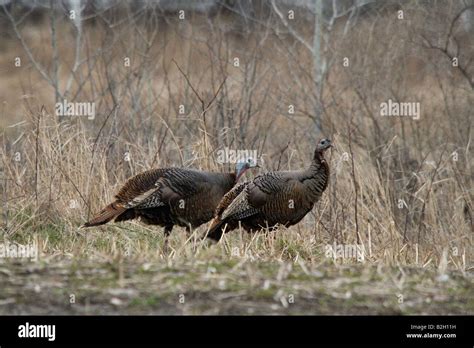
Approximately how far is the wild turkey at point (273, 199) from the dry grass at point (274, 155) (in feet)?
0.64

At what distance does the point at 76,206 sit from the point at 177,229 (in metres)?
0.98

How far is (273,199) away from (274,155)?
310 centimetres

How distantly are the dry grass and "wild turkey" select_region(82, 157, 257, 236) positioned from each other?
10.4 inches

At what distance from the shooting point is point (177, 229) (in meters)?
9.39

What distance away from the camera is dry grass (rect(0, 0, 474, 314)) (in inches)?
238

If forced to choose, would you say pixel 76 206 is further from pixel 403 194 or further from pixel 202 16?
pixel 202 16

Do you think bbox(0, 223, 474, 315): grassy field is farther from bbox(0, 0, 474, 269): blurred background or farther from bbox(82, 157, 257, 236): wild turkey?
bbox(0, 0, 474, 269): blurred background

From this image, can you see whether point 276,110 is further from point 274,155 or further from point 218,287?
point 218,287

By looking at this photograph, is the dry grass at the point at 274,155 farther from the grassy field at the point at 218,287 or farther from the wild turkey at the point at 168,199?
the wild turkey at the point at 168,199

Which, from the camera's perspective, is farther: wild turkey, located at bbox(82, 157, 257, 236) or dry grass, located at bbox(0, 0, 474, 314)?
wild turkey, located at bbox(82, 157, 257, 236)

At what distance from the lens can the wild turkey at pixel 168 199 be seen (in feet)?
27.8

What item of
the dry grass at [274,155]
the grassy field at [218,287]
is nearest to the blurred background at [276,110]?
the dry grass at [274,155]

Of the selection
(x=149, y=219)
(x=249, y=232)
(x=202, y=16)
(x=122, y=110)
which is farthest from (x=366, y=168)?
(x=202, y=16)

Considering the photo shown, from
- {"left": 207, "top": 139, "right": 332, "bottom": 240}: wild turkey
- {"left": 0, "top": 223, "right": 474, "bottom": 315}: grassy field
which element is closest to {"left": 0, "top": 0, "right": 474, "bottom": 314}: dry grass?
{"left": 0, "top": 223, "right": 474, "bottom": 315}: grassy field
